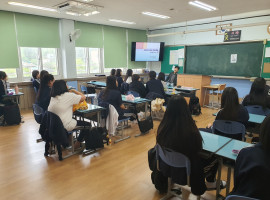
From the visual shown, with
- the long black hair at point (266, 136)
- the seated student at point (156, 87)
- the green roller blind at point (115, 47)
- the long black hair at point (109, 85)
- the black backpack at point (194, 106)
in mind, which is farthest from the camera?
the green roller blind at point (115, 47)

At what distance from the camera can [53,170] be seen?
2.93 metres

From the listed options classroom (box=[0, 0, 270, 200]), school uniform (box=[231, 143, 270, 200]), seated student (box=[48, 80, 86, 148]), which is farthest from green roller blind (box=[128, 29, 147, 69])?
school uniform (box=[231, 143, 270, 200])

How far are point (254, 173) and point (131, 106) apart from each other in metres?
3.46

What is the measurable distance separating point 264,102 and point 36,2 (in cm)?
558

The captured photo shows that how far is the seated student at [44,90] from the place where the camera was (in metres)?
3.58

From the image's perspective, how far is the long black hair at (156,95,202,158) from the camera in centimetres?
174

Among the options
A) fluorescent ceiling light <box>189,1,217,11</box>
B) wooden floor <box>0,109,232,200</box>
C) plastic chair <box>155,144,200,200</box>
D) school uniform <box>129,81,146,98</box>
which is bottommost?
wooden floor <box>0,109,232,200</box>

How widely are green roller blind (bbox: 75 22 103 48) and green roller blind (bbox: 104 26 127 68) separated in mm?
293

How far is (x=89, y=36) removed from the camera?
787 cm

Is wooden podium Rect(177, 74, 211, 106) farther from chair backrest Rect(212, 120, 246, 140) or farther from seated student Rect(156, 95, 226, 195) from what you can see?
seated student Rect(156, 95, 226, 195)

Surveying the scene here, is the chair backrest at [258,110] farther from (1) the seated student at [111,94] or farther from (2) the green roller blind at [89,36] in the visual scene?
(2) the green roller blind at [89,36]

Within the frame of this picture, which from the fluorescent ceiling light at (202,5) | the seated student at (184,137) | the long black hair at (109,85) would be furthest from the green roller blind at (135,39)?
the seated student at (184,137)

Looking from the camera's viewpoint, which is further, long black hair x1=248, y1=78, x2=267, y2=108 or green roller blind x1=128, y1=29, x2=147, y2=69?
green roller blind x1=128, y1=29, x2=147, y2=69

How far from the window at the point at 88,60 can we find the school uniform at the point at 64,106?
507cm
